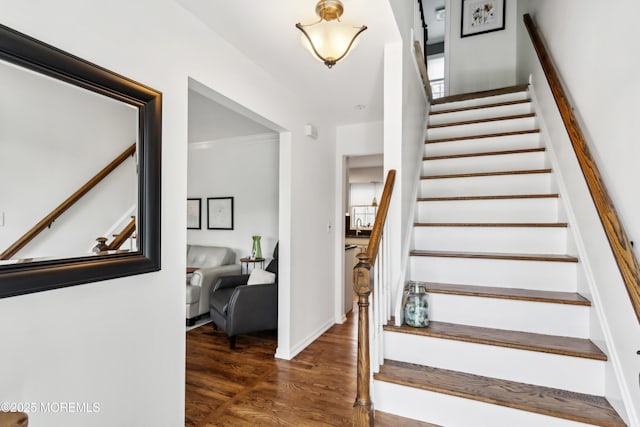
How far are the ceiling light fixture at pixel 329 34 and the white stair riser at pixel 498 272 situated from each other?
1441 mm

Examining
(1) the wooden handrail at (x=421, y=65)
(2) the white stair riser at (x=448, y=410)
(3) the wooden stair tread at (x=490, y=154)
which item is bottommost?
(2) the white stair riser at (x=448, y=410)

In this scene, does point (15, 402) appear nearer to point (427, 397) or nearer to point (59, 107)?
point (59, 107)

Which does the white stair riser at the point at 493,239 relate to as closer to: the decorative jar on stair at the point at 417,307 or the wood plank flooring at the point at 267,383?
the decorative jar on stair at the point at 417,307

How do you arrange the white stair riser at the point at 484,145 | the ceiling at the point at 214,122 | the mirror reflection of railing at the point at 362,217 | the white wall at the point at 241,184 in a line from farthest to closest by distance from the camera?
the mirror reflection of railing at the point at 362,217 < the white wall at the point at 241,184 < the ceiling at the point at 214,122 < the white stair riser at the point at 484,145

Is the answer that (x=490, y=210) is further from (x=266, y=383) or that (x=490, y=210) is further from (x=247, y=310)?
(x=247, y=310)

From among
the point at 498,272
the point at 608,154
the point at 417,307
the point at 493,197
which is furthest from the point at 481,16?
the point at 417,307

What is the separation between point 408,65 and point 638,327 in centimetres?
214

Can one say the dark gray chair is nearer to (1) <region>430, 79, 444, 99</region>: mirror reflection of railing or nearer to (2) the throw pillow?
(2) the throw pillow

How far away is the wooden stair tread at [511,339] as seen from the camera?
154 cm

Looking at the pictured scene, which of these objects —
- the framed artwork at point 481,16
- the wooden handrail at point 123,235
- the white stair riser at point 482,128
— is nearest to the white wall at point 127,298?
the wooden handrail at point 123,235

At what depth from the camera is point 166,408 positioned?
1701mm

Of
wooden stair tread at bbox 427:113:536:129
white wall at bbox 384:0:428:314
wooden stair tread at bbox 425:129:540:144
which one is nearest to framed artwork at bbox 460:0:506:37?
wooden stair tread at bbox 427:113:536:129

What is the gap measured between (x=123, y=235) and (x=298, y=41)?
1.65m

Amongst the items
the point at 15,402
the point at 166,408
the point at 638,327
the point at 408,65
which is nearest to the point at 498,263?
the point at 638,327
